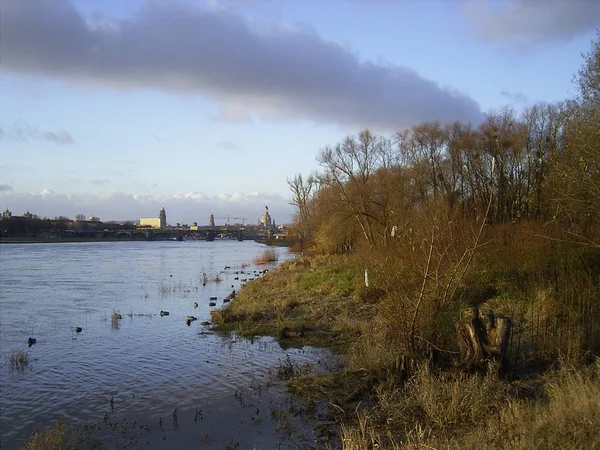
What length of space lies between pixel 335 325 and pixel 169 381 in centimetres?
596

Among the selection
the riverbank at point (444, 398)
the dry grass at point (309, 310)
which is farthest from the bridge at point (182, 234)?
the riverbank at point (444, 398)

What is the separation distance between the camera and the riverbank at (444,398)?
6223 millimetres

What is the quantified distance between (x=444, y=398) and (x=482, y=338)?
80.7 inches

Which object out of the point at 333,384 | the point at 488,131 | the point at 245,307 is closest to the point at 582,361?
the point at 333,384

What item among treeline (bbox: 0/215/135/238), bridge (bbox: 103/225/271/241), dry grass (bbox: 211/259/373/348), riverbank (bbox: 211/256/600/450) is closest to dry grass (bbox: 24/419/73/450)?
riverbank (bbox: 211/256/600/450)

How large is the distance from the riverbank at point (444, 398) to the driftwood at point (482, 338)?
368 mm

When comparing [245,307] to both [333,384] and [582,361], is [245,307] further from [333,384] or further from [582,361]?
[582,361]

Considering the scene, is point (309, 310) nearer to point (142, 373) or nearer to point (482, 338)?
point (142, 373)

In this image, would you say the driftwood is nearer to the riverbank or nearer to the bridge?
the riverbank

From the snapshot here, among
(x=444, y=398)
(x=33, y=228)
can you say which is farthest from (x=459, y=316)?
(x=33, y=228)

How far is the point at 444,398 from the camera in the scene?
8328 millimetres

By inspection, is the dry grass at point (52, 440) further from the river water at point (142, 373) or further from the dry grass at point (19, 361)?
the dry grass at point (19, 361)

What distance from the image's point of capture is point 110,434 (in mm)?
9102

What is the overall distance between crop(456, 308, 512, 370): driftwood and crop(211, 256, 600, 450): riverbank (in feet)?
1.21
